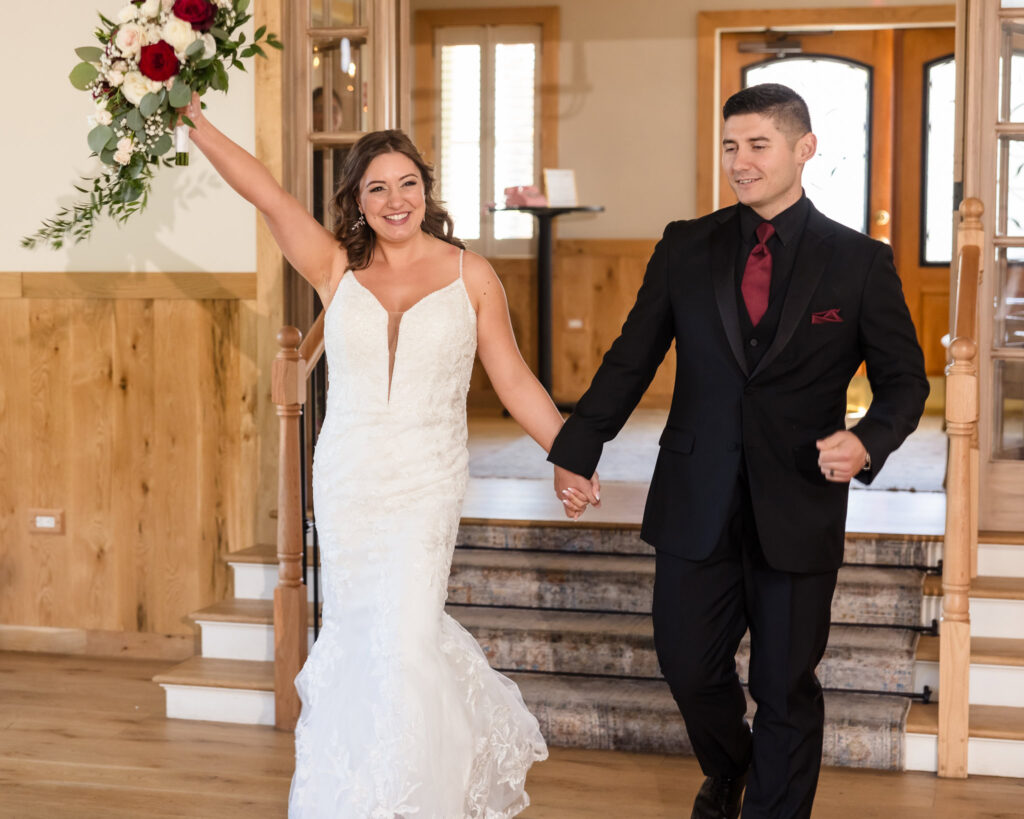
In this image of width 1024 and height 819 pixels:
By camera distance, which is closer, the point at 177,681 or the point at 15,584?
the point at 177,681

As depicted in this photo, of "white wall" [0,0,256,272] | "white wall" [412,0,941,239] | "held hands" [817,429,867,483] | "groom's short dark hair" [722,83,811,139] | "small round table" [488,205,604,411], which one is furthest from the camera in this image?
"white wall" [412,0,941,239]

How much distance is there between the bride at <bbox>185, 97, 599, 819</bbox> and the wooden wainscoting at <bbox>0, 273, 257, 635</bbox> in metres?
2.18

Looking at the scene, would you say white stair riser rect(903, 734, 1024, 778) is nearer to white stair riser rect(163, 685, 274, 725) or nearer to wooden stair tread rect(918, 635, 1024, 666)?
wooden stair tread rect(918, 635, 1024, 666)

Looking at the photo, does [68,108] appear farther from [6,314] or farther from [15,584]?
[15,584]

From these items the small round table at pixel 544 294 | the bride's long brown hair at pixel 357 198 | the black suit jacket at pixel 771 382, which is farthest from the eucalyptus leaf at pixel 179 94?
the small round table at pixel 544 294

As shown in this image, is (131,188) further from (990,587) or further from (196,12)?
(990,587)

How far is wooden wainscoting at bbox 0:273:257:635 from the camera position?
5.21 metres

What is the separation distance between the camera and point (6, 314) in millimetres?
5398

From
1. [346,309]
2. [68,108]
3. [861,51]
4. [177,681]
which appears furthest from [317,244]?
[861,51]

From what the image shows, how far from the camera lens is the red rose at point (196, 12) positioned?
9.56ft

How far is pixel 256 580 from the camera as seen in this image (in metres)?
4.92

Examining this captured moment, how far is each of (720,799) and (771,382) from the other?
1.07 meters

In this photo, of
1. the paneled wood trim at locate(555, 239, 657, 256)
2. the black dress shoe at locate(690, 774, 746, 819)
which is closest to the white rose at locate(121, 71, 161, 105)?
the black dress shoe at locate(690, 774, 746, 819)

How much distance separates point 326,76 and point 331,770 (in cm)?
307
